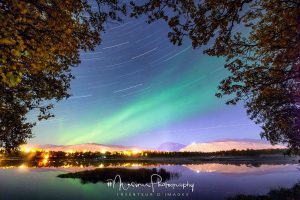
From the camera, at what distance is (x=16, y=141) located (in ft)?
78.8

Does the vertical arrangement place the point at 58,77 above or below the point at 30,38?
above

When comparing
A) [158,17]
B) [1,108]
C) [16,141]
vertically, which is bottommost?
[16,141]

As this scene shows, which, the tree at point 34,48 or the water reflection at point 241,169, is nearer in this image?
the tree at point 34,48

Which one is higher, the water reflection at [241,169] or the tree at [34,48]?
the tree at [34,48]

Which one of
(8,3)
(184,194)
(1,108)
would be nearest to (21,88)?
(1,108)

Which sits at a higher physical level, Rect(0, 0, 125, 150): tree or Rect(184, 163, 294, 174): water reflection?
Rect(0, 0, 125, 150): tree

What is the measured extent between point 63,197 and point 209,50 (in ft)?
106

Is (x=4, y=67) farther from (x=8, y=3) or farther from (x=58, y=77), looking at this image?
(x=58, y=77)

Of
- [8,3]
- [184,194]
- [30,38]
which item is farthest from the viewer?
[184,194]

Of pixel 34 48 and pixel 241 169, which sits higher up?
pixel 34 48

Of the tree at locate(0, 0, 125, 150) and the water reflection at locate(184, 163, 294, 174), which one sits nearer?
the tree at locate(0, 0, 125, 150)

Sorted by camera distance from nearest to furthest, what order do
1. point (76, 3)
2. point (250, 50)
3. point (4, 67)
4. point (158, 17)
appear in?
point (4, 67)
point (158, 17)
point (76, 3)
point (250, 50)

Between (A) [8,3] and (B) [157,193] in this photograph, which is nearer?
(A) [8,3]

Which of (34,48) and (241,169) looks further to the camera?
(241,169)
